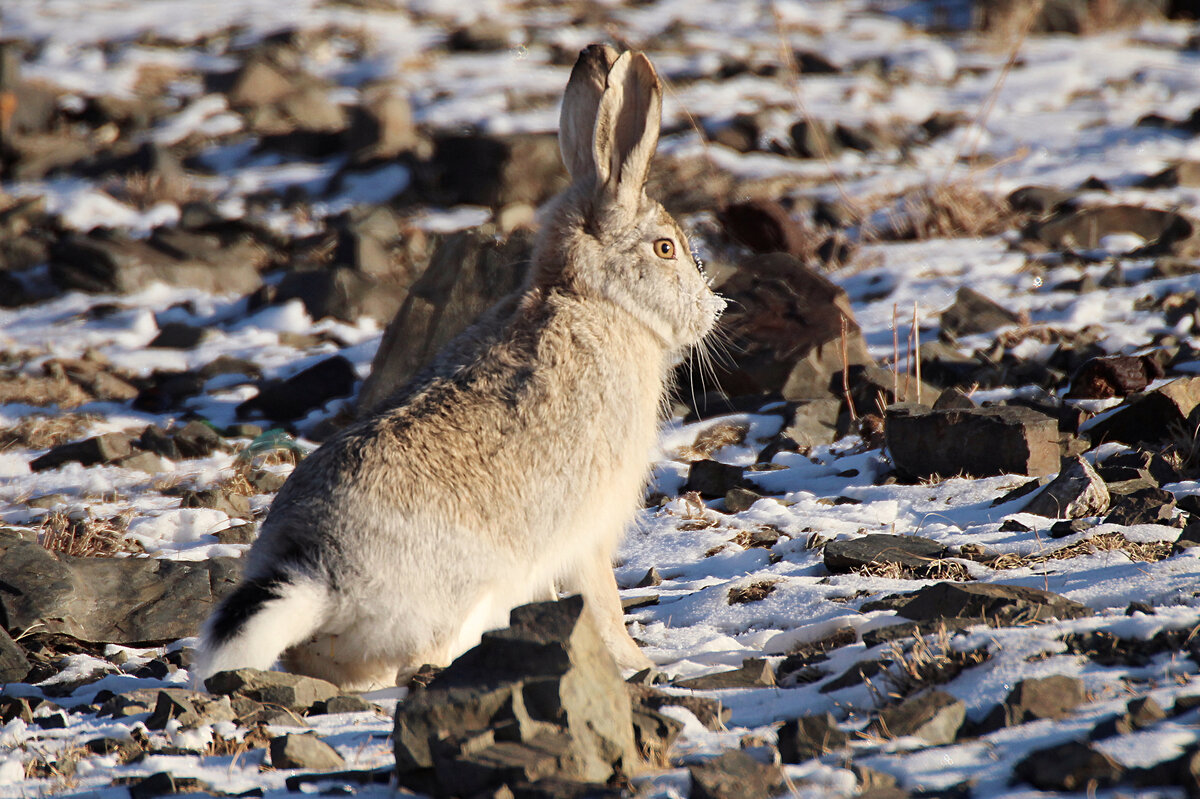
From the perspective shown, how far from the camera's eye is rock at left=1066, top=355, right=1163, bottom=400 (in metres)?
6.04

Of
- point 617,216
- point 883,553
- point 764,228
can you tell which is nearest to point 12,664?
point 617,216

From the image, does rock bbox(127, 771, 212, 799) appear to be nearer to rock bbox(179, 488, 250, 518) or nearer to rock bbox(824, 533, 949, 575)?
rock bbox(824, 533, 949, 575)

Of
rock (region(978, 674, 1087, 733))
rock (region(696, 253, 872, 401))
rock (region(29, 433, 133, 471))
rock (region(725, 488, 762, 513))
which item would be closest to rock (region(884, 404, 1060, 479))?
rock (region(725, 488, 762, 513))

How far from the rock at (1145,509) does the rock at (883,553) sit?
2.20 feet

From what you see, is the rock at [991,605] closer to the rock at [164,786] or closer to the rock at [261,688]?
the rock at [261,688]

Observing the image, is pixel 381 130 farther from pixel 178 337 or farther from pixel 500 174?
pixel 178 337

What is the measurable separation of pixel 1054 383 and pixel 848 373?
1153 millimetres

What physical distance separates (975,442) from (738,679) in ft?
8.14

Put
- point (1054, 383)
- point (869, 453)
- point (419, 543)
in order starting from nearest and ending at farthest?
point (419, 543) → point (869, 453) → point (1054, 383)

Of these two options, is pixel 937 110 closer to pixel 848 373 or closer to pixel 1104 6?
pixel 1104 6

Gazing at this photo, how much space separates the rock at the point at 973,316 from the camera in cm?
736

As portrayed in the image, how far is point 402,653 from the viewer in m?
3.45

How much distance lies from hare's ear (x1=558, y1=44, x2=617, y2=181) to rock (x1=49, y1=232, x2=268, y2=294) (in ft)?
19.4

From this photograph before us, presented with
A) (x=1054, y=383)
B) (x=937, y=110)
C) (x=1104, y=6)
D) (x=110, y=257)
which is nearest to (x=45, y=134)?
(x=110, y=257)
